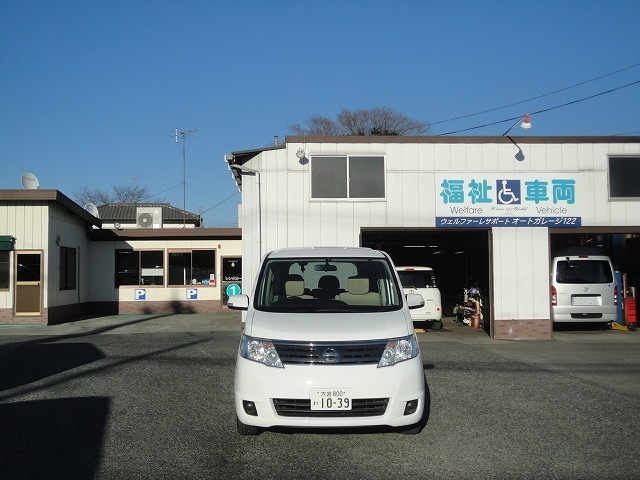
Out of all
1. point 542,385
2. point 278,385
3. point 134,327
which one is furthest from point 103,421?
point 134,327

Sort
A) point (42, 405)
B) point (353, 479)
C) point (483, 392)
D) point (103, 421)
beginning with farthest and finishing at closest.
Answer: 1. point (483, 392)
2. point (42, 405)
3. point (103, 421)
4. point (353, 479)

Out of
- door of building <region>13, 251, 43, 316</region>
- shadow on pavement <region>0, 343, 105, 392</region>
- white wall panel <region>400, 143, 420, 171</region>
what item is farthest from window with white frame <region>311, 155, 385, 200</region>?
door of building <region>13, 251, 43, 316</region>

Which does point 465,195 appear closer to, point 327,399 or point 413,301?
point 413,301

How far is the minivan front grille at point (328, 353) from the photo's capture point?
17.9 feet

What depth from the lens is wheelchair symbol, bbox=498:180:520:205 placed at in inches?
580

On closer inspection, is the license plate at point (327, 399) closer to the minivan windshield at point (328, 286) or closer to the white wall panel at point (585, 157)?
the minivan windshield at point (328, 286)

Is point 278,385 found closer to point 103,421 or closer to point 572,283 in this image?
point 103,421

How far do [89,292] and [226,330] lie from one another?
7.73 m

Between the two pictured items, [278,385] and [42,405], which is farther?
[42,405]

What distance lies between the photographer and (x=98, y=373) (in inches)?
367

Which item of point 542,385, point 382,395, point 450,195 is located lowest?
point 542,385

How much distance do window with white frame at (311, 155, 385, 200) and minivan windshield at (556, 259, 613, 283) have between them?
15.8 feet

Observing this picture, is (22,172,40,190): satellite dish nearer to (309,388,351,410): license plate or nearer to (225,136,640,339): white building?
(225,136,640,339): white building

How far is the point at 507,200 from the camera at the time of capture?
14.8m
